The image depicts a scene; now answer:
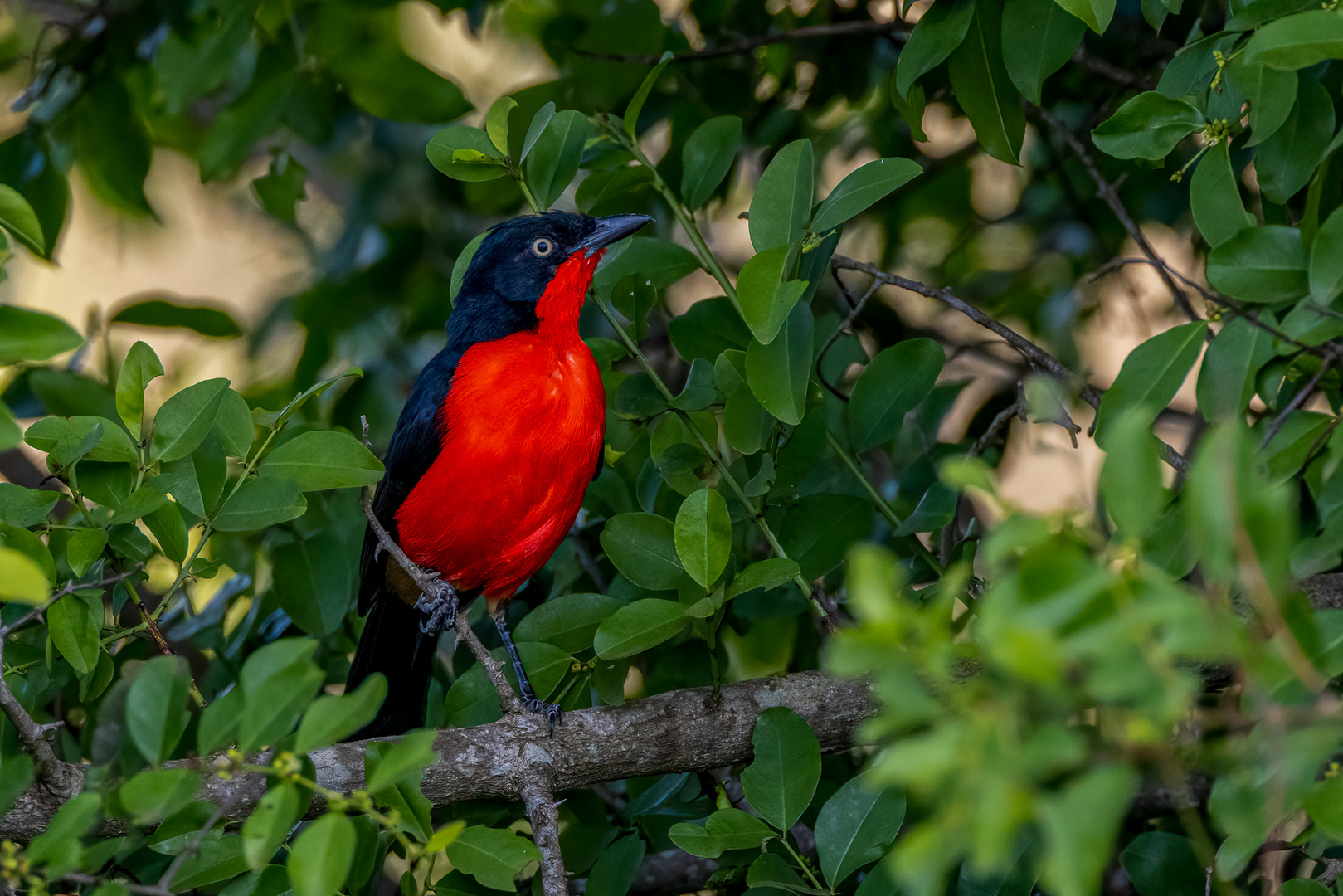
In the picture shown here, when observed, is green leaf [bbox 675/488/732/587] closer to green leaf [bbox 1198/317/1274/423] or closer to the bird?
green leaf [bbox 1198/317/1274/423]

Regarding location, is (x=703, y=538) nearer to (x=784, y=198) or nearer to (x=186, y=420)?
(x=784, y=198)

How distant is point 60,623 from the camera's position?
2047 millimetres

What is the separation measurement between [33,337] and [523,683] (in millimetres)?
2415

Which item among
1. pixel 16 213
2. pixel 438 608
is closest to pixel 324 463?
pixel 16 213

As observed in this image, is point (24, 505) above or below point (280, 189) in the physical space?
above

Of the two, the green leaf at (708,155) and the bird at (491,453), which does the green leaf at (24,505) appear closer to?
the bird at (491,453)

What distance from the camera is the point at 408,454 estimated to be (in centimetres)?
363

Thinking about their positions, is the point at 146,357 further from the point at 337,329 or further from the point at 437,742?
the point at 337,329

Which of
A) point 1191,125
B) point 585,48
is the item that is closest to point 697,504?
point 1191,125

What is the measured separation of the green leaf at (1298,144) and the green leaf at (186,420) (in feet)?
6.77

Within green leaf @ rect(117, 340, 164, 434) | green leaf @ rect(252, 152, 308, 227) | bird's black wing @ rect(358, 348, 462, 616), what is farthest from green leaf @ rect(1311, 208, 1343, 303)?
green leaf @ rect(252, 152, 308, 227)

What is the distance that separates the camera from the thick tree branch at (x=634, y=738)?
8.01 feet

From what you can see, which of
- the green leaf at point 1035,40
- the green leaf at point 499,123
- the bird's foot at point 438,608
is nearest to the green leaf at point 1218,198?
the green leaf at point 1035,40

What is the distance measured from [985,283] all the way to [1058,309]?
38 centimetres
